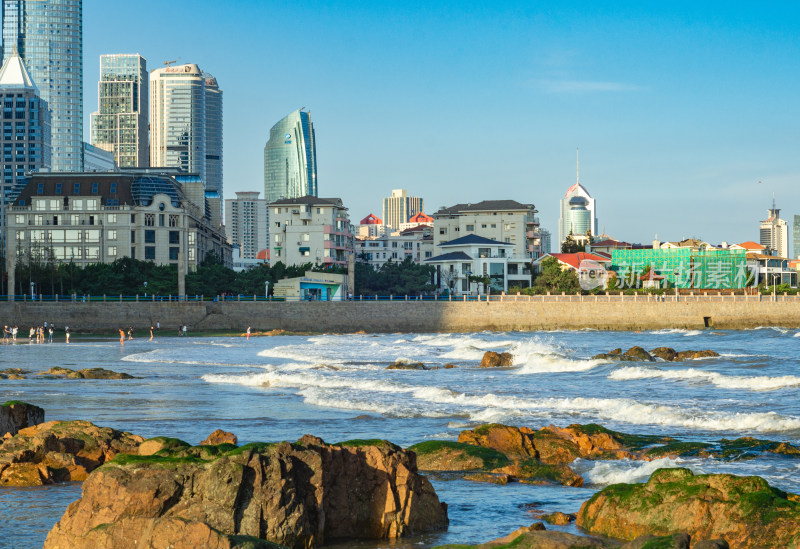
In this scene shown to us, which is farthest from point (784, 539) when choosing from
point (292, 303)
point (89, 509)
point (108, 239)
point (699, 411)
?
point (108, 239)

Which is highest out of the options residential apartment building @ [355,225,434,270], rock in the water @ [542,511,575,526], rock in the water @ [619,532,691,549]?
residential apartment building @ [355,225,434,270]

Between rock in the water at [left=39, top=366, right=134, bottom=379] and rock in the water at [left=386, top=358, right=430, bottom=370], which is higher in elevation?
rock in the water at [left=39, top=366, right=134, bottom=379]

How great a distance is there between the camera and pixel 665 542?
8656 millimetres

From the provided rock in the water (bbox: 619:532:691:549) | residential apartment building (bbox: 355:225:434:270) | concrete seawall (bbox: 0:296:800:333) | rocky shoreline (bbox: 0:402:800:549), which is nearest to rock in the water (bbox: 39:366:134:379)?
rocky shoreline (bbox: 0:402:800:549)

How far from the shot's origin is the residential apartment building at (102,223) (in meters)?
96.4

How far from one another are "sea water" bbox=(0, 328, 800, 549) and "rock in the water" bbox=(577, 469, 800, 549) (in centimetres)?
115

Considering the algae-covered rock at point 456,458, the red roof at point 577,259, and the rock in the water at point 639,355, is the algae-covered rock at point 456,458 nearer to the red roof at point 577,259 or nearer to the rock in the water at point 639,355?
the rock in the water at point 639,355

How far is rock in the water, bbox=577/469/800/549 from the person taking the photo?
10109 millimetres

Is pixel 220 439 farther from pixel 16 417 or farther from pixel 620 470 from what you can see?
pixel 620 470

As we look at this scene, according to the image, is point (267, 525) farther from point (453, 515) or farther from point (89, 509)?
point (453, 515)

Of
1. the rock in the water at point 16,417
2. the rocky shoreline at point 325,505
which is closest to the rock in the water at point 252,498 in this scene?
the rocky shoreline at point 325,505

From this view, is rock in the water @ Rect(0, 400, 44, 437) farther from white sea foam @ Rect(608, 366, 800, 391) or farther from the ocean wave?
white sea foam @ Rect(608, 366, 800, 391)

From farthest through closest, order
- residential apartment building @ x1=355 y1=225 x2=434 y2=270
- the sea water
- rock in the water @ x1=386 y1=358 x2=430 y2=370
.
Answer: residential apartment building @ x1=355 y1=225 x2=434 y2=270 → rock in the water @ x1=386 y1=358 x2=430 y2=370 → the sea water

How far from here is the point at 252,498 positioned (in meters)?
10.1
